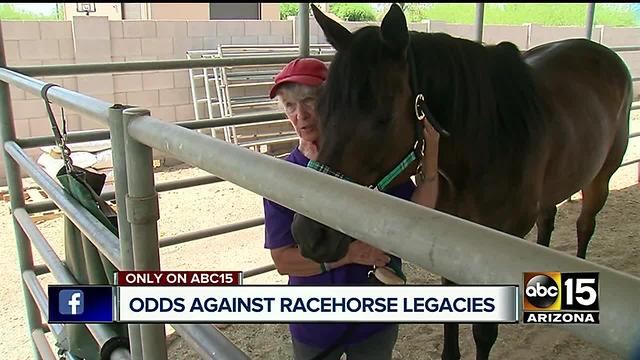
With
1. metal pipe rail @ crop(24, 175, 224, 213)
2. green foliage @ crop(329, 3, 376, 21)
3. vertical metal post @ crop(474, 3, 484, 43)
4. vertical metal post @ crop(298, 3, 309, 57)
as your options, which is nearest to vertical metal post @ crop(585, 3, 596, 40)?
vertical metal post @ crop(474, 3, 484, 43)

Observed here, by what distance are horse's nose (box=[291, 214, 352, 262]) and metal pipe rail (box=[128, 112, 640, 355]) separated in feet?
1.39

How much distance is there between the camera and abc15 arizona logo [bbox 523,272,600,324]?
1.22 ft

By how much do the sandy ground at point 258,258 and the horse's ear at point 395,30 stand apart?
0.74m

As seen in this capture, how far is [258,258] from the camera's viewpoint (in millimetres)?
3689

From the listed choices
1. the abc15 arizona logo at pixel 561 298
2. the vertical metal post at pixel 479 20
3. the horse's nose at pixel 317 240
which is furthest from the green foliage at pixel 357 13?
the abc15 arizona logo at pixel 561 298

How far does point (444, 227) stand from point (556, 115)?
2.16 metres

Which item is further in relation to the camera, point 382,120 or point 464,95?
point 464,95

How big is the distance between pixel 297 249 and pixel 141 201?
56 cm

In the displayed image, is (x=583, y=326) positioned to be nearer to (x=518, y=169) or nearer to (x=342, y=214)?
(x=342, y=214)

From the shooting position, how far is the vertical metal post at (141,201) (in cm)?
84

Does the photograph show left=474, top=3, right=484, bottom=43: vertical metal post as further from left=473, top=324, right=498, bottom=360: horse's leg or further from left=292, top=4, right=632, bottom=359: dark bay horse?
left=473, top=324, right=498, bottom=360: horse's leg

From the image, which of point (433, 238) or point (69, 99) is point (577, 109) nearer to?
point (69, 99)

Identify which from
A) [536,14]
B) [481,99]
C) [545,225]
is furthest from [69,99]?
[536,14]

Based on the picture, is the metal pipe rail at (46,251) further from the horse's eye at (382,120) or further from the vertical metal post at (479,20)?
the vertical metal post at (479,20)
